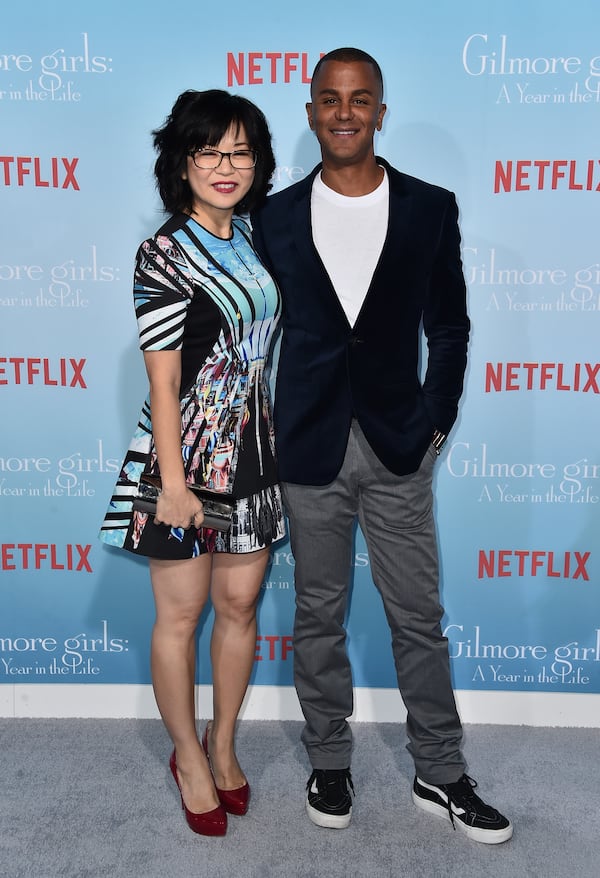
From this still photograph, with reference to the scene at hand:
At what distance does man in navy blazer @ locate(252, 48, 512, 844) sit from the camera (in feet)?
6.77

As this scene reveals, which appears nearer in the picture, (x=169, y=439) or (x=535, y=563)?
(x=169, y=439)

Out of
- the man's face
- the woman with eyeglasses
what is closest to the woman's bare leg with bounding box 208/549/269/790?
the woman with eyeglasses

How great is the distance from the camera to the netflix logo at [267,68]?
7.79 ft

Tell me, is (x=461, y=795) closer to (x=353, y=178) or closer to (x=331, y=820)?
(x=331, y=820)

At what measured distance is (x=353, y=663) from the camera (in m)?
2.76

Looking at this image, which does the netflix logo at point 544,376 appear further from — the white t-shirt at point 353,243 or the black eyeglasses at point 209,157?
the black eyeglasses at point 209,157

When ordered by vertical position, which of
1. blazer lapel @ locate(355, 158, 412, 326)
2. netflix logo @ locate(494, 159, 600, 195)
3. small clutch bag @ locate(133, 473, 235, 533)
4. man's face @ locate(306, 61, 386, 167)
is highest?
man's face @ locate(306, 61, 386, 167)

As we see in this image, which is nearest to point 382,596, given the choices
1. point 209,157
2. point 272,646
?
point 272,646

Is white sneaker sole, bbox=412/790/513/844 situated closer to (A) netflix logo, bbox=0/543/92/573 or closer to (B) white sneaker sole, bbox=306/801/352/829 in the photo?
(B) white sneaker sole, bbox=306/801/352/829

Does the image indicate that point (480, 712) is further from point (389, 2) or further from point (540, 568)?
point (389, 2)

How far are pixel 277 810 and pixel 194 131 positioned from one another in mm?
1742

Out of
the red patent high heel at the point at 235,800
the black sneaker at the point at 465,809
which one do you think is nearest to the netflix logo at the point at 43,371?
the red patent high heel at the point at 235,800

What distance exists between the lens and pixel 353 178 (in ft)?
6.81

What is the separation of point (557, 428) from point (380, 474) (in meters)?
0.71
